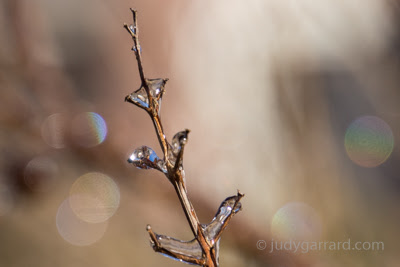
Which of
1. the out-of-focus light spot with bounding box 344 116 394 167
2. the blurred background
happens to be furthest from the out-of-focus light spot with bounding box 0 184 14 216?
the out-of-focus light spot with bounding box 344 116 394 167

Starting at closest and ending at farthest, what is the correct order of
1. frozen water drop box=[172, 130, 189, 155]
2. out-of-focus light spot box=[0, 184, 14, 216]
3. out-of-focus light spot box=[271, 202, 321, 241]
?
frozen water drop box=[172, 130, 189, 155]
out-of-focus light spot box=[0, 184, 14, 216]
out-of-focus light spot box=[271, 202, 321, 241]

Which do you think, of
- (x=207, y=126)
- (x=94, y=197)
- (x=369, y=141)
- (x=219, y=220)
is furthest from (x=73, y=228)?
(x=369, y=141)

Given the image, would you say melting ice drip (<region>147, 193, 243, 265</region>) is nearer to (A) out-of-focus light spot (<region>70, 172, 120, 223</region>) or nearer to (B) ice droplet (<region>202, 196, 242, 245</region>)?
(B) ice droplet (<region>202, 196, 242, 245</region>)

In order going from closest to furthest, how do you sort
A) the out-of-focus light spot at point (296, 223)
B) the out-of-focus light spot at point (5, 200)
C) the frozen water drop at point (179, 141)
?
the frozen water drop at point (179, 141) → the out-of-focus light spot at point (5, 200) → the out-of-focus light spot at point (296, 223)

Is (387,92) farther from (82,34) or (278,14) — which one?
(82,34)

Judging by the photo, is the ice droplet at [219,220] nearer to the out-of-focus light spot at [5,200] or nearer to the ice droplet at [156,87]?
the ice droplet at [156,87]

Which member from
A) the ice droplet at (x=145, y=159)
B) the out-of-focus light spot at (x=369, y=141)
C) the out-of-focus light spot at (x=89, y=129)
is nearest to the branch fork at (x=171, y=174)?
the ice droplet at (x=145, y=159)
